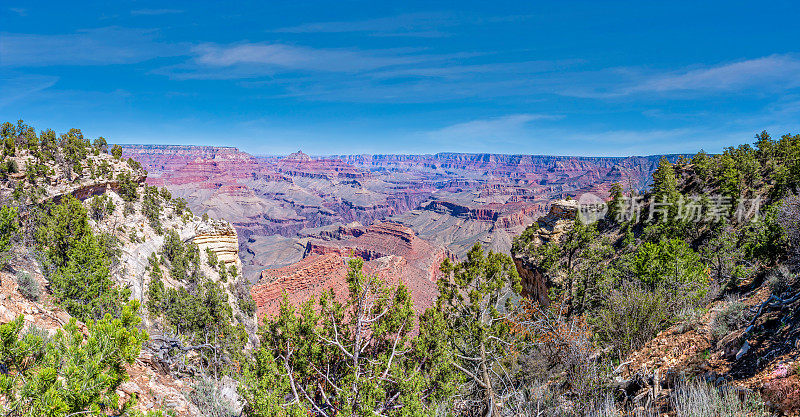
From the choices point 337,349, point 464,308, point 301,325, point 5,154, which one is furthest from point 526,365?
point 5,154

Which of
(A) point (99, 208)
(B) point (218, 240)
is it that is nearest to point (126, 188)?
(A) point (99, 208)

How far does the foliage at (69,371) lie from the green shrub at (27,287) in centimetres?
1151

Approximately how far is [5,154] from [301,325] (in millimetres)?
34655

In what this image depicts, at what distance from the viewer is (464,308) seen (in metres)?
12.0

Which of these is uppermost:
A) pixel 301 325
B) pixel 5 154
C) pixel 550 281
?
pixel 5 154

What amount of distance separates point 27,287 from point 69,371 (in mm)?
14720

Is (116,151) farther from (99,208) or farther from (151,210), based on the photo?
(99,208)

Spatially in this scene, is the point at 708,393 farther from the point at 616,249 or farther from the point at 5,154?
Result: the point at 5,154

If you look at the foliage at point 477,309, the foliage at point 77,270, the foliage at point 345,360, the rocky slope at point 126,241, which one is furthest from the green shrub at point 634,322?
the foliage at point 77,270

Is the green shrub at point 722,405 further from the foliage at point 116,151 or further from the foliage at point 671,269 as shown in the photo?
the foliage at point 116,151

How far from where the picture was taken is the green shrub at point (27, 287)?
43.8 feet

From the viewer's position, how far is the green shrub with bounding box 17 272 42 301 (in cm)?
1334

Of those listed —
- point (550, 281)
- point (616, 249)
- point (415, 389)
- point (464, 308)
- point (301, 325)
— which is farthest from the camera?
point (616, 249)

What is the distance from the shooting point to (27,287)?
1385cm
